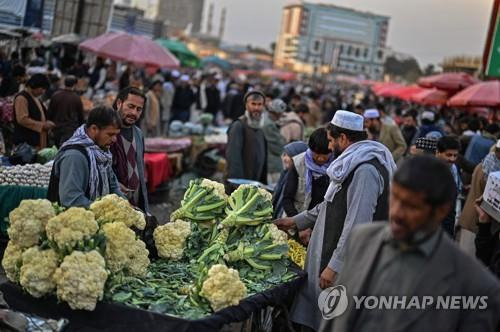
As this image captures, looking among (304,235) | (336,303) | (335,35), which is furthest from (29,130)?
(335,35)

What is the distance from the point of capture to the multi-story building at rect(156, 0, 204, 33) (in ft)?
586

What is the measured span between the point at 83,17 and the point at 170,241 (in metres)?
18.7

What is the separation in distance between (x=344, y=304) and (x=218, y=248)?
1766 millimetres

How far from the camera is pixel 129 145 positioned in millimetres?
5637

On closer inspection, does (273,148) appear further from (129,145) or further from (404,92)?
(404,92)

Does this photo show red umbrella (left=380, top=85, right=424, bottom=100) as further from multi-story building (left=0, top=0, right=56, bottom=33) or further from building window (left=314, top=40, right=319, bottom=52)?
building window (left=314, top=40, right=319, bottom=52)

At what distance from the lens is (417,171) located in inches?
101

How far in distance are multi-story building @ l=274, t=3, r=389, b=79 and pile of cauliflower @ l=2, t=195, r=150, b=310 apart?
155377 millimetres

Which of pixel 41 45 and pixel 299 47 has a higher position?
pixel 299 47

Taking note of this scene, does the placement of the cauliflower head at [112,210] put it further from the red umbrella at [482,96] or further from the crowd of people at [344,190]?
the red umbrella at [482,96]

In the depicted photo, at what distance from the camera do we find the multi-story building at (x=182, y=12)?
179 m

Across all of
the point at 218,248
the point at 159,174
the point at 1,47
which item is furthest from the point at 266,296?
the point at 1,47

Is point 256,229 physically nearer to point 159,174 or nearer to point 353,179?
point 353,179

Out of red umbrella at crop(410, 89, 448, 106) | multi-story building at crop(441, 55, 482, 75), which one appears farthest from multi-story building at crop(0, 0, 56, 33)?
multi-story building at crop(441, 55, 482, 75)
